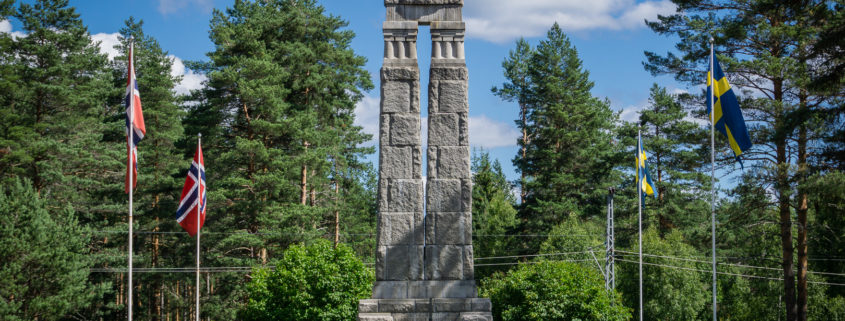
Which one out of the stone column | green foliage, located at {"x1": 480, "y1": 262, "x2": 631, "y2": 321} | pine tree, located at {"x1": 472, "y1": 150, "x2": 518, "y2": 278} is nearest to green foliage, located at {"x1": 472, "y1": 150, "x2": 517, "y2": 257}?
pine tree, located at {"x1": 472, "y1": 150, "x2": 518, "y2": 278}

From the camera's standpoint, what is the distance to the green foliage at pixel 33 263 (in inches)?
857

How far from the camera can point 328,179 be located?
30734 millimetres

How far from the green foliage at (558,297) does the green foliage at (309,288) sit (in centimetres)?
465

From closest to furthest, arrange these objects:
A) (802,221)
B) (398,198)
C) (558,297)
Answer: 1. (398,198)
2. (802,221)
3. (558,297)

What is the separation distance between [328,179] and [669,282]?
50.2 feet

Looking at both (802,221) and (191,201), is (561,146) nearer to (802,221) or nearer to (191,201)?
(802,221)

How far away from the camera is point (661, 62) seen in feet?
71.0

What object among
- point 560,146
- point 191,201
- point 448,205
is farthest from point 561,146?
point 448,205

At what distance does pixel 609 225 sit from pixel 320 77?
1330cm

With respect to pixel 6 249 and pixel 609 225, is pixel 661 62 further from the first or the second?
pixel 6 249

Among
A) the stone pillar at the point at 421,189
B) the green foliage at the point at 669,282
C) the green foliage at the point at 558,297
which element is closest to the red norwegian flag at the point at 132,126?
the stone pillar at the point at 421,189

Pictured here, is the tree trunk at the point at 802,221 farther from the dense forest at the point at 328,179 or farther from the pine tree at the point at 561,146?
the pine tree at the point at 561,146

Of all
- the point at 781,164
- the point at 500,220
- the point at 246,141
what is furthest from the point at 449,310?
the point at 500,220

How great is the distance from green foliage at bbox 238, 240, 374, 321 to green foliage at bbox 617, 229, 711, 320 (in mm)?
13440
